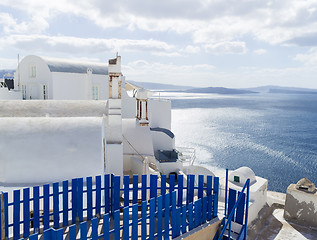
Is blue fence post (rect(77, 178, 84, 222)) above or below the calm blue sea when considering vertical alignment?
above

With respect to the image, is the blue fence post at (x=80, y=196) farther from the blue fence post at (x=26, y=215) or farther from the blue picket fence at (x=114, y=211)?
the blue fence post at (x=26, y=215)

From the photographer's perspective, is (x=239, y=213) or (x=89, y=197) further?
(x=89, y=197)

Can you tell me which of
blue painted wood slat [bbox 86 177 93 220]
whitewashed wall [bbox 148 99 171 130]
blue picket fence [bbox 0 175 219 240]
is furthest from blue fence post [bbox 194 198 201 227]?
whitewashed wall [bbox 148 99 171 130]

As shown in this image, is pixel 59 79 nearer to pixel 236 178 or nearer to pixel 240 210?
pixel 236 178

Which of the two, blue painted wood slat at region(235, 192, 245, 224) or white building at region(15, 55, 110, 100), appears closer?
blue painted wood slat at region(235, 192, 245, 224)

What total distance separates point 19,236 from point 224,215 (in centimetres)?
567

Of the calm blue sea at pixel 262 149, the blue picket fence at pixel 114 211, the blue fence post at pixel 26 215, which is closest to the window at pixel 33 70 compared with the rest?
the blue picket fence at pixel 114 211

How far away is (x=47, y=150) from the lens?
38.2 ft

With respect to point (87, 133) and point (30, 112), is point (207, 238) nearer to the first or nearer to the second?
point (87, 133)

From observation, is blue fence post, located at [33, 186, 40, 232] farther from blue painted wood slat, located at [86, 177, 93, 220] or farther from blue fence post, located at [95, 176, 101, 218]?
blue fence post, located at [95, 176, 101, 218]

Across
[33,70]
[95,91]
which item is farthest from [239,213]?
[33,70]

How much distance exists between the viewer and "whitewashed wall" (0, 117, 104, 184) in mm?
11328

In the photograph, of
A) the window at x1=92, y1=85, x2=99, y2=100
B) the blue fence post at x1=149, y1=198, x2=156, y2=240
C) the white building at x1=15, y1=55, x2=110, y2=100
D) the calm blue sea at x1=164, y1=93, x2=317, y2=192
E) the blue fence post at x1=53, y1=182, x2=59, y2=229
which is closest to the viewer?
the blue fence post at x1=149, y1=198, x2=156, y2=240

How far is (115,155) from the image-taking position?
51.6 feet
